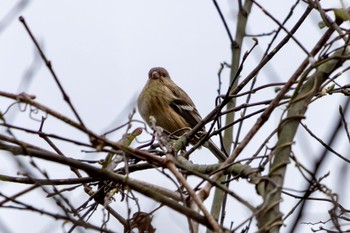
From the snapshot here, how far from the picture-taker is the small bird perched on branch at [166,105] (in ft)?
23.0

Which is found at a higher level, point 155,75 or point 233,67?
point 155,75

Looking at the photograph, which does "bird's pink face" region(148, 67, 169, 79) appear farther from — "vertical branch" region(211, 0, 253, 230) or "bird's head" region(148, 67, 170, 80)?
"vertical branch" region(211, 0, 253, 230)

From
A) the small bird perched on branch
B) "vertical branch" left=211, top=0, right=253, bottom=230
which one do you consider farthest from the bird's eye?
"vertical branch" left=211, top=0, right=253, bottom=230

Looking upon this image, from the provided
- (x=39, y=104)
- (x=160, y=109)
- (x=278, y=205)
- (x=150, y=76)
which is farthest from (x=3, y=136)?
(x=150, y=76)

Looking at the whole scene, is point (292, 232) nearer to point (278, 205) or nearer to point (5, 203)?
point (278, 205)

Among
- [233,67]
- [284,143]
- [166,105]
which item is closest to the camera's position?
[284,143]

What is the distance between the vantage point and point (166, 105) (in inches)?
283

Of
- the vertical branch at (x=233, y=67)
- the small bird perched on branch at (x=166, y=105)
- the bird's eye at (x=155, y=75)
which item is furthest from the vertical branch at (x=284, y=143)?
the bird's eye at (x=155, y=75)

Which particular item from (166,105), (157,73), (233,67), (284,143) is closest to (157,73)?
(157,73)

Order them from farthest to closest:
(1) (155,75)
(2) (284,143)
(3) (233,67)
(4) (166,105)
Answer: (1) (155,75), (4) (166,105), (3) (233,67), (2) (284,143)

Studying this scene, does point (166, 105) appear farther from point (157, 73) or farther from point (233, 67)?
point (233, 67)

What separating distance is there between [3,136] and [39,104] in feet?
0.51

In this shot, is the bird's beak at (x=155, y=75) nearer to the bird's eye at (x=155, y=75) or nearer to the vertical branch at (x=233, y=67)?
the bird's eye at (x=155, y=75)

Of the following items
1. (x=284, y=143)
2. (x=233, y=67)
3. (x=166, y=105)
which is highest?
(x=166, y=105)
